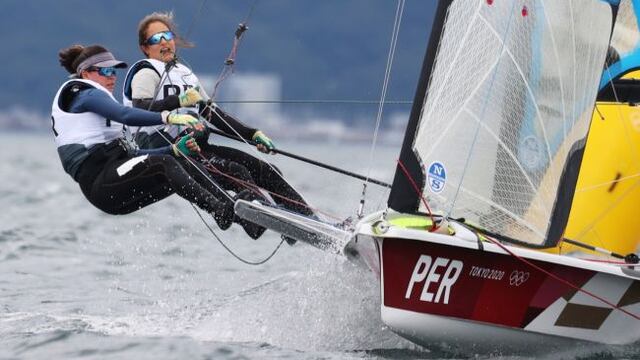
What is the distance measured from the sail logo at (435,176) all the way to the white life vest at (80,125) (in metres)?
1.40

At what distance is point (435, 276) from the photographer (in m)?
4.57

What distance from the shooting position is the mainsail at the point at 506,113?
463 cm

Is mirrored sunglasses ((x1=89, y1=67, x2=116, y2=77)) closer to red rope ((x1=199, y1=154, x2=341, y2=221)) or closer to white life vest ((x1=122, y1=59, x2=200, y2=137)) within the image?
white life vest ((x1=122, y1=59, x2=200, y2=137))

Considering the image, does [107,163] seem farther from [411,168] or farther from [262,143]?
[411,168]

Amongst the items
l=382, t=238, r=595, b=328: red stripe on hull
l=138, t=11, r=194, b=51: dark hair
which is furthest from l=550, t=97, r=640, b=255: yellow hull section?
l=138, t=11, r=194, b=51: dark hair

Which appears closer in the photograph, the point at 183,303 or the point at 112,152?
the point at 112,152

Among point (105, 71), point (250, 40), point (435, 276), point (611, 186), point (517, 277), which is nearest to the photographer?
point (435, 276)

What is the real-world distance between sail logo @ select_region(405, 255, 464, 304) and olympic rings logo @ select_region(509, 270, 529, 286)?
23cm

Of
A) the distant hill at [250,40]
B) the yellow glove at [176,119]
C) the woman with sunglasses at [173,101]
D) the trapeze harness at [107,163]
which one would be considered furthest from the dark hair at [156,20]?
the distant hill at [250,40]

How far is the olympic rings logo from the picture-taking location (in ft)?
15.4

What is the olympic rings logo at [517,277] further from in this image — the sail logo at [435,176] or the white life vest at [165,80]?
the white life vest at [165,80]

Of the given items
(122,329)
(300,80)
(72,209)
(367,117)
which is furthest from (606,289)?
(300,80)

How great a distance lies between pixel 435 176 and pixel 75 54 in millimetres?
1754

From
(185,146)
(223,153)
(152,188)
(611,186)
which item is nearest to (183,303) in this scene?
(223,153)
